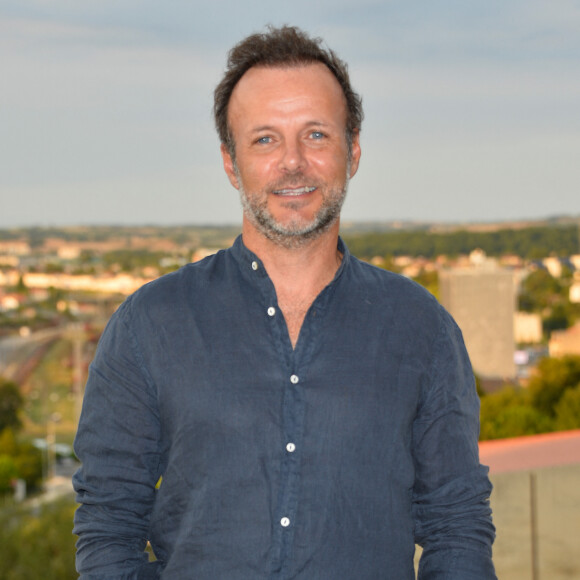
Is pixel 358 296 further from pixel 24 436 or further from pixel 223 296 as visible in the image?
pixel 24 436

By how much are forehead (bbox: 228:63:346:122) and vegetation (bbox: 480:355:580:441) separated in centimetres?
1389

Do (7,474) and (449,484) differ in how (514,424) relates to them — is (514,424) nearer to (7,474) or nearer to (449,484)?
(449,484)

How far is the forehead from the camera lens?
114cm

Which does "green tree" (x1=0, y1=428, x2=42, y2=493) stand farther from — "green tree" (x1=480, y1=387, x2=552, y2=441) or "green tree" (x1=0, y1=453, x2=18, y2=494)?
"green tree" (x1=480, y1=387, x2=552, y2=441)

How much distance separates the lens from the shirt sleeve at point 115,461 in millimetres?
1086

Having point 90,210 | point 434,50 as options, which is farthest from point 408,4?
point 90,210

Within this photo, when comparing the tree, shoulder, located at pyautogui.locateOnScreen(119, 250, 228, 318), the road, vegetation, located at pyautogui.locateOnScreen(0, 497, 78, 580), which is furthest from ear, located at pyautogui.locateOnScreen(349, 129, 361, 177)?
the road

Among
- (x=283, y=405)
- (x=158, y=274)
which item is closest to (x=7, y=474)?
(x=158, y=274)

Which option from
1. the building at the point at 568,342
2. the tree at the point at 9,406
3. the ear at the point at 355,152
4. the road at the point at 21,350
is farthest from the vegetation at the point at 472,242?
the ear at the point at 355,152

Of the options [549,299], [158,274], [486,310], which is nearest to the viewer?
[158,274]

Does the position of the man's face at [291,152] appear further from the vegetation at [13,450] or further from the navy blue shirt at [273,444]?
the vegetation at [13,450]

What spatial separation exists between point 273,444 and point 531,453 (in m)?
1.54

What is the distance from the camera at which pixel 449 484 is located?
1105 millimetres

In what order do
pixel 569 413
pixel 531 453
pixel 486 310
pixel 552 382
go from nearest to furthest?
pixel 531 453 → pixel 569 413 → pixel 552 382 → pixel 486 310
